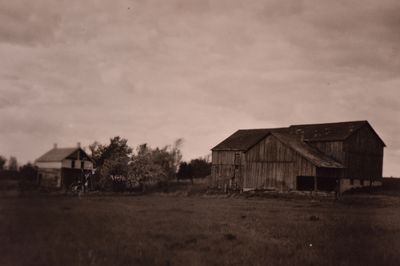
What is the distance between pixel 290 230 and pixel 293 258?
502 centimetres

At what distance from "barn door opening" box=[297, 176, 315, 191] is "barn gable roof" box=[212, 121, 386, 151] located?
5.37 m

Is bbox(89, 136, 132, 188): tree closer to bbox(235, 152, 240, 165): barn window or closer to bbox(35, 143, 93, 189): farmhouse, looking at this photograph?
bbox(35, 143, 93, 189): farmhouse

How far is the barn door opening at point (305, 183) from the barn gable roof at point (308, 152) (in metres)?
3.52

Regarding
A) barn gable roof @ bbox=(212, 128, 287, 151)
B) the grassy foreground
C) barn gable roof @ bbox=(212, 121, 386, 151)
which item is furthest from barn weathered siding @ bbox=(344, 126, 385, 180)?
the grassy foreground

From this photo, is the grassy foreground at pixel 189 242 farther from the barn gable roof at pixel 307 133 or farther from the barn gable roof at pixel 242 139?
the barn gable roof at pixel 242 139

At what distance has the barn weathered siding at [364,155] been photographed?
173 feet

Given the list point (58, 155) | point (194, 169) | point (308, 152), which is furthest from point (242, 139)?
point (58, 155)

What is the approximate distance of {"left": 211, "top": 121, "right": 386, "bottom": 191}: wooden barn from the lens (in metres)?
48.8

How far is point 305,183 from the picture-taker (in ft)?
178

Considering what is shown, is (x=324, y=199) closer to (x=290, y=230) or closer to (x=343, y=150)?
(x=343, y=150)

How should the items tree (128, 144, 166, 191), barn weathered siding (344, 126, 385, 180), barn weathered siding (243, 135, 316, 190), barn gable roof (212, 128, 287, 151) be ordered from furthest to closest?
Answer: tree (128, 144, 166, 191), barn gable roof (212, 128, 287, 151), barn weathered siding (344, 126, 385, 180), barn weathered siding (243, 135, 316, 190)

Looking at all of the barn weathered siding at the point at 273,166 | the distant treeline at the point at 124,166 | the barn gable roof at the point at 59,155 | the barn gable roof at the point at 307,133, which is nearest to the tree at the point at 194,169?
the distant treeline at the point at 124,166

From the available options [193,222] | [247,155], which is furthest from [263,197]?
[193,222]

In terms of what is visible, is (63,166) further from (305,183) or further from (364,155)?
(364,155)
